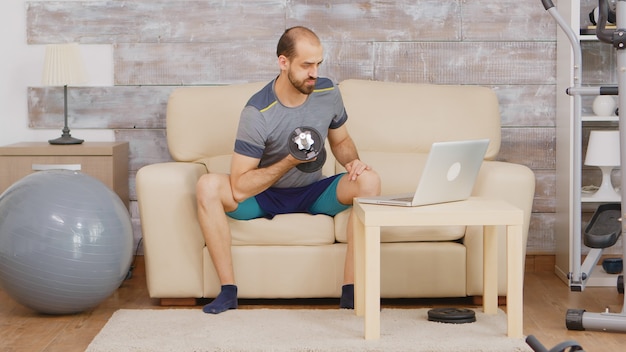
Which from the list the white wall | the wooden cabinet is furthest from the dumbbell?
the white wall

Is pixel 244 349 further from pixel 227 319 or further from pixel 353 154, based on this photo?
pixel 353 154

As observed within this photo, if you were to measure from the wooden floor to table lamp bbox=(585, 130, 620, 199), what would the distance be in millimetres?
429

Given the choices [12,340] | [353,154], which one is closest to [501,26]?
[353,154]

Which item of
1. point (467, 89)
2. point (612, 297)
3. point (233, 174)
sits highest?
point (467, 89)

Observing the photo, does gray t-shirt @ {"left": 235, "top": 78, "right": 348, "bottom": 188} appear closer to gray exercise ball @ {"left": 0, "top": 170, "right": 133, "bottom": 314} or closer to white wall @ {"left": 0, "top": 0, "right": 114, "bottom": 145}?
gray exercise ball @ {"left": 0, "top": 170, "right": 133, "bottom": 314}

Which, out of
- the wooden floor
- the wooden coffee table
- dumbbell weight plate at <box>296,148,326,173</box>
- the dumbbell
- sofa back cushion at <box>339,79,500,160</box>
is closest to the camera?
the wooden coffee table

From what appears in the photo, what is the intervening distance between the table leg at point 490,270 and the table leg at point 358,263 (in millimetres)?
445

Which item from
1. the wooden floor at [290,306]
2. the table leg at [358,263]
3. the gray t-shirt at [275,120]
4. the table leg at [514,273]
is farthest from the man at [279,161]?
the table leg at [514,273]

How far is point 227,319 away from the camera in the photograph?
3.27 m

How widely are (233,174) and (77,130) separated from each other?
1325mm

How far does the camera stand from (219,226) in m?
3.43

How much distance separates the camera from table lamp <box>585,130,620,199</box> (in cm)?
399

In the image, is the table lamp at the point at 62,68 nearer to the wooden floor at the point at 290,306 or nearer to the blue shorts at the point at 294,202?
the wooden floor at the point at 290,306

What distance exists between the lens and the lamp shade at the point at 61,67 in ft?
13.3
